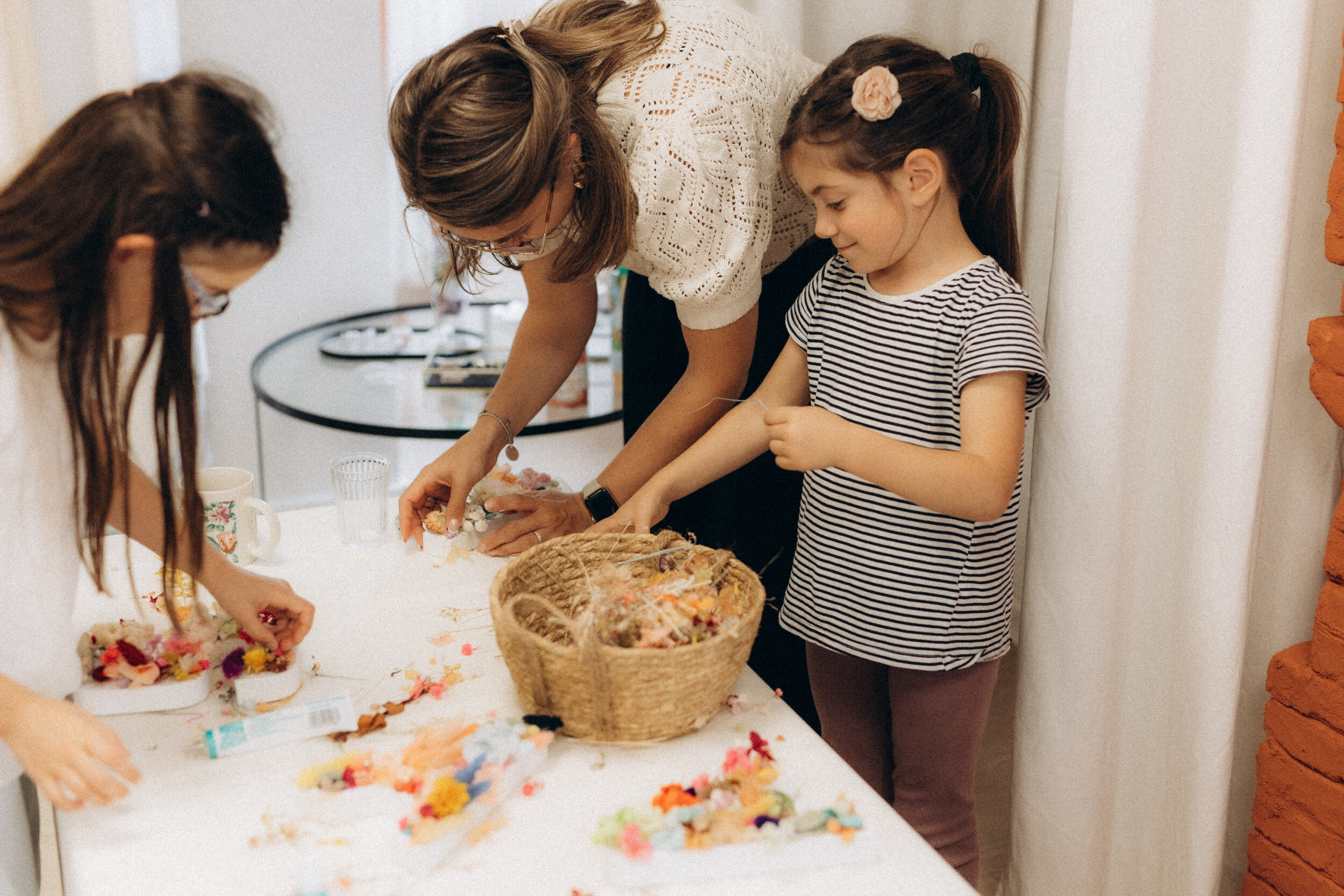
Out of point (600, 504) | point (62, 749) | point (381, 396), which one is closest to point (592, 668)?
point (62, 749)

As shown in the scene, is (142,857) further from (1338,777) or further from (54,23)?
(54,23)

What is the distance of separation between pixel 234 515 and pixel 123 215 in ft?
1.60

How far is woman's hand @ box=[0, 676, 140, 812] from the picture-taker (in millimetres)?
738

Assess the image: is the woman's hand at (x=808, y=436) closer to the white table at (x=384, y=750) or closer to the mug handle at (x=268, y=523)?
the white table at (x=384, y=750)

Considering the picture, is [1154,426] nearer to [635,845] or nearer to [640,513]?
[640,513]

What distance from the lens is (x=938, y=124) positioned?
102cm

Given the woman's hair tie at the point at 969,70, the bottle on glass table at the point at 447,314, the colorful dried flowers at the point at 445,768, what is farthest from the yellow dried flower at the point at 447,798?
the bottle on glass table at the point at 447,314

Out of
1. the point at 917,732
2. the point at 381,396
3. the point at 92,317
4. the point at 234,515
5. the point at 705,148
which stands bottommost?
the point at 917,732

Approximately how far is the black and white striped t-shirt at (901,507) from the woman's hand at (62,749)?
701 millimetres

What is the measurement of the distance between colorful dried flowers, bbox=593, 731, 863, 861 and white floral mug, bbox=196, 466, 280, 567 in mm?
590

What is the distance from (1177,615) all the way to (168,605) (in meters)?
1.09

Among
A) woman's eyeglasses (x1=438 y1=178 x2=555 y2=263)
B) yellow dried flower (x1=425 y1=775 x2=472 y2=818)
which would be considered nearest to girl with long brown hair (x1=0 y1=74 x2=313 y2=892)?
yellow dried flower (x1=425 y1=775 x2=472 y2=818)

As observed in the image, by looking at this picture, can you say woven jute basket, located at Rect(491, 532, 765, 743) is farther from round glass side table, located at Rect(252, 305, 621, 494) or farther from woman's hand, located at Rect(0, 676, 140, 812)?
round glass side table, located at Rect(252, 305, 621, 494)

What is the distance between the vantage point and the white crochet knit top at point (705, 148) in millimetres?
1085
